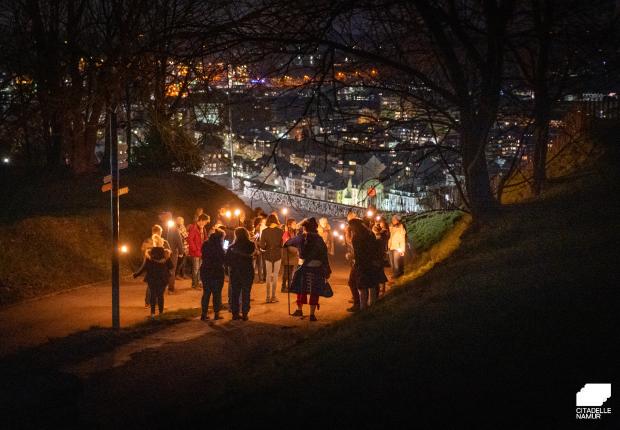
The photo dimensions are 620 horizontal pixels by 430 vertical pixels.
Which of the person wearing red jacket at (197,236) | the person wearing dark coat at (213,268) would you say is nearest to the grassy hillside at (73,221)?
the person wearing red jacket at (197,236)

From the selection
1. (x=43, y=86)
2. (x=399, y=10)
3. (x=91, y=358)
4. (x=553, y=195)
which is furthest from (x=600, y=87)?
(x=43, y=86)

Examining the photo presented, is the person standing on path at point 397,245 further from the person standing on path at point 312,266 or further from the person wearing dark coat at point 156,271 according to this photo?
the person wearing dark coat at point 156,271

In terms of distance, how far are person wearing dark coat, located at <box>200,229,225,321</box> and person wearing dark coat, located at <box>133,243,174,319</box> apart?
0.80m

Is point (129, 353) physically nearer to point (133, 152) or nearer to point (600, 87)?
point (600, 87)

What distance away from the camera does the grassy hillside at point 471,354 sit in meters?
5.30

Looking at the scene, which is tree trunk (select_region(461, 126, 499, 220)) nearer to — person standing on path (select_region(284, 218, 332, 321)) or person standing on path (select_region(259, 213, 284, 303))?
person standing on path (select_region(284, 218, 332, 321))

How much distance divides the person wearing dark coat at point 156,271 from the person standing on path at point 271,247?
2.23m

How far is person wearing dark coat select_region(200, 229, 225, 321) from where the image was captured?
1252 centimetres

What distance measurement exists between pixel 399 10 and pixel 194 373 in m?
6.76

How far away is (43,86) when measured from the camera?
17234mm

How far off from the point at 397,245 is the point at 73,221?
8.94 m

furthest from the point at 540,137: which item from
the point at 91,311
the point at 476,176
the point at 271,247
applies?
the point at 91,311

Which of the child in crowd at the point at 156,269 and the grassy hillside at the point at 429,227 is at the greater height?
the grassy hillside at the point at 429,227

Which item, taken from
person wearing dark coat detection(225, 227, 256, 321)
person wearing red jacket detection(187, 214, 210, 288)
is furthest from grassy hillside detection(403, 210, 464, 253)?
person wearing dark coat detection(225, 227, 256, 321)
